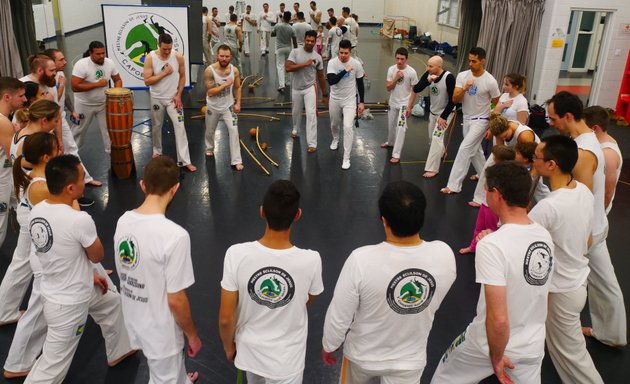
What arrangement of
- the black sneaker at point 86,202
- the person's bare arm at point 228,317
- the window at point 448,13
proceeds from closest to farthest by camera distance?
1. the person's bare arm at point 228,317
2. the black sneaker at point 86,202
3. the window at point 448,13

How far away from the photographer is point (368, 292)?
2.35 metres

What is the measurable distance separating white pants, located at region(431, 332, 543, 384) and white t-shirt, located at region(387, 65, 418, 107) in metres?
5.30

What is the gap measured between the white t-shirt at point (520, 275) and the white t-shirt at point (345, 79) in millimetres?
5389

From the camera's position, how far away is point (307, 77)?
26.8 ft

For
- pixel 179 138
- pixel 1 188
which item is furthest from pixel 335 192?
pixel 1 188

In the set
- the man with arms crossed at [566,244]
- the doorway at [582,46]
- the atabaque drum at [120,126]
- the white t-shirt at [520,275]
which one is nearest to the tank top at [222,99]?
the atabaque drum at [120,126]

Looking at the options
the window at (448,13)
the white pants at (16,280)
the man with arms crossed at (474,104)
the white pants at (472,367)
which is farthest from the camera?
the window at (448,13)

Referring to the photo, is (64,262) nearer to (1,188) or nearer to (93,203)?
(1,188)

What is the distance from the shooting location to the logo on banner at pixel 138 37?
916 cm

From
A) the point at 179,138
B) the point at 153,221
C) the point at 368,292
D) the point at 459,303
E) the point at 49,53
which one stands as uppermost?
the point at 49,53

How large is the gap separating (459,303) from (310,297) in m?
2.34

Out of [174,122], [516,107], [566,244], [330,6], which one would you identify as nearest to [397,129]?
[516,107]

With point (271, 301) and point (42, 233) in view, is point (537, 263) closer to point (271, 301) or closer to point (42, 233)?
point (271, 301)

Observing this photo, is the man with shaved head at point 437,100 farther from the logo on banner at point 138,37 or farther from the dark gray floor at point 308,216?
the logo on banner at point 138,37
